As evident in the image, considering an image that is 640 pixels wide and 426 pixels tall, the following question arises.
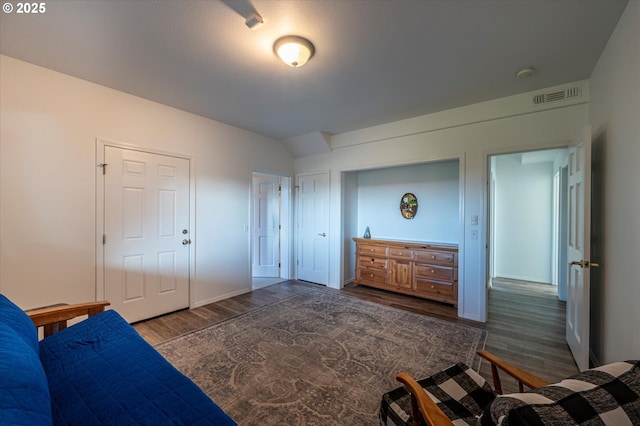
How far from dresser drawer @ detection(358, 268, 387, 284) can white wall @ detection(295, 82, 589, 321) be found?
120 cm

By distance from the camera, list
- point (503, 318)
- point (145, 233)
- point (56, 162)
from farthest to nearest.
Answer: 1. point (503, 318)
2. point (145, 233)
3. point (56, 162)

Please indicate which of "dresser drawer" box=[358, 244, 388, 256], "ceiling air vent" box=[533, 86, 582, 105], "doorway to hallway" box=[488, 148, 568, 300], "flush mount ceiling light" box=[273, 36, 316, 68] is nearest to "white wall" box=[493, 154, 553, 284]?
"doorway to hallway" box=[488, 148, 568, 300]

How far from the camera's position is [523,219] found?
16.3ft

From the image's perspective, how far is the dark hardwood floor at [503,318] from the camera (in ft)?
7.43

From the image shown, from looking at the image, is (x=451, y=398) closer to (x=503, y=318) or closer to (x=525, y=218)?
(x=503, y=318)

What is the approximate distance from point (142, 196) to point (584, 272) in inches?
→ 171

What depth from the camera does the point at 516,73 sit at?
2391 mm

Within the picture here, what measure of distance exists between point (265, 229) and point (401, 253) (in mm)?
2693

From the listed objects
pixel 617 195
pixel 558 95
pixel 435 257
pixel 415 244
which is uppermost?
pixel 558 95

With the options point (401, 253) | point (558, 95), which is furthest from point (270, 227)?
point (558, 95)

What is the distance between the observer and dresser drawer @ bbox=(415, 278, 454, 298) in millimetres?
3521

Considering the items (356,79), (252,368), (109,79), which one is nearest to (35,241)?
(109,79)

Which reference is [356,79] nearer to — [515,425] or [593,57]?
[593,57]

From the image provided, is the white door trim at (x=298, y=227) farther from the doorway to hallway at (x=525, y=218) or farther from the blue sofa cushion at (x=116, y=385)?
the blue sofa cushion at (x=116, y=385)
